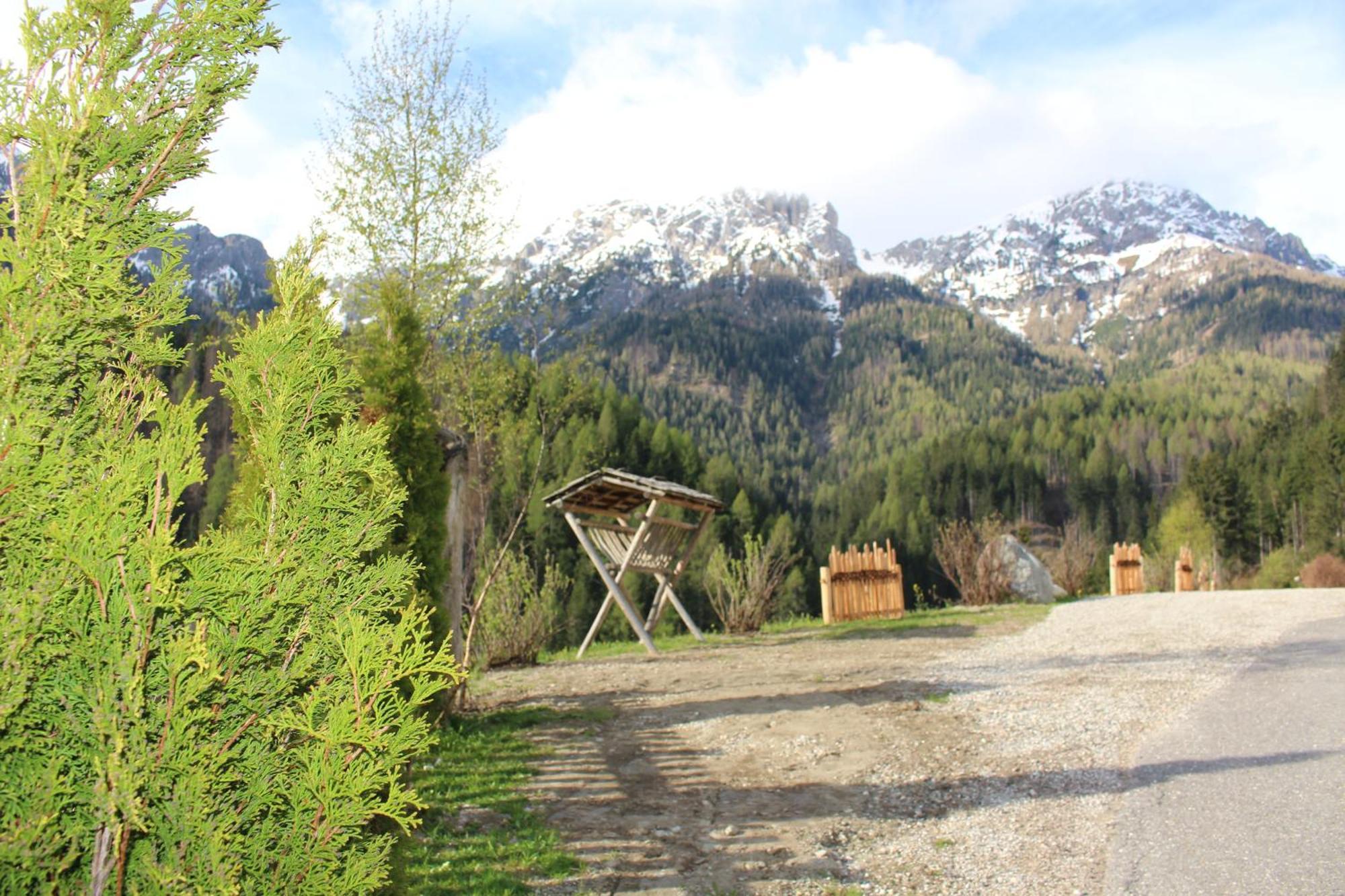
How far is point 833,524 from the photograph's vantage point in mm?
89188

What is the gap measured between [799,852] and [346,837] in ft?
9.87

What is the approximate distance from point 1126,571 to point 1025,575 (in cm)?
518

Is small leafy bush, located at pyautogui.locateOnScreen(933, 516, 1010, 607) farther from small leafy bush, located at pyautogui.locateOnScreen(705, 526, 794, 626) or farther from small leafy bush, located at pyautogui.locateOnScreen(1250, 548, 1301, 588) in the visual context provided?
small leafy bush, located at pyautogui.locateOnScreen(1250, 548, 1301, 588)

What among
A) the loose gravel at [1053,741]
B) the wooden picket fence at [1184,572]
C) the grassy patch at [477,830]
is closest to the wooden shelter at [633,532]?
the loose gravel at [1053,741]

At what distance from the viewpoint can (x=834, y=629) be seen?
1521cm

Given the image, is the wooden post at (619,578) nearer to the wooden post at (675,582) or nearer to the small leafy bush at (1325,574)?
the wooden post at (675,582)

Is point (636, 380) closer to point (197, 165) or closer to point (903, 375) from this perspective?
point (903, 375)

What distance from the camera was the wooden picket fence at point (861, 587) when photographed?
17.1 metres

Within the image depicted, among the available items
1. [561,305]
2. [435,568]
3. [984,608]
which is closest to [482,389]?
[561,305]

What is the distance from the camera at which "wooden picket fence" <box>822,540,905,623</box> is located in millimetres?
17078

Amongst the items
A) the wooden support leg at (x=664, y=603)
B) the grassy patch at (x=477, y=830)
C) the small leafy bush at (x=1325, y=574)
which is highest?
the wooden support leg at (x=664, y=603)

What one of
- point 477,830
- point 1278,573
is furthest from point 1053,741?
point 1278,573

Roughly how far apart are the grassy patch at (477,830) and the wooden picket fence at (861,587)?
1100cm

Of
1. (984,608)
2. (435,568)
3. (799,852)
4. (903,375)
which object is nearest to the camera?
(799,852)
